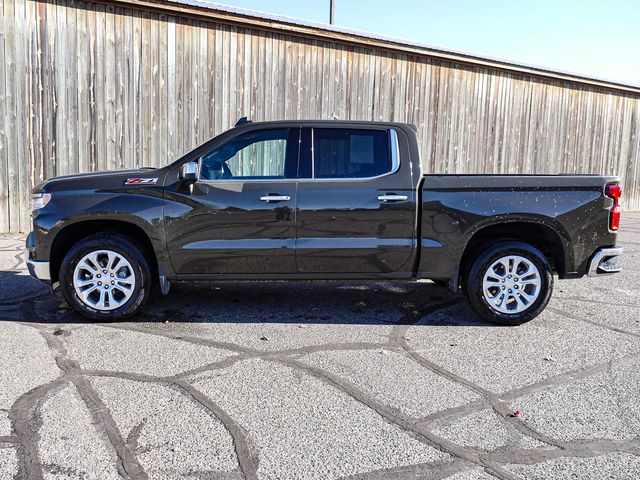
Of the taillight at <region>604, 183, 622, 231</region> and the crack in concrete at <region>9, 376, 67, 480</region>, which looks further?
the taillight at <region>604, 183, 622, 231</region>

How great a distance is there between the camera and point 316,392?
12.0ft

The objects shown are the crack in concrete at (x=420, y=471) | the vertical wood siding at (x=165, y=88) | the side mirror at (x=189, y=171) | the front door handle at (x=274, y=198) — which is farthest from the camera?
the vertical wood siding at (x=165, y=88)

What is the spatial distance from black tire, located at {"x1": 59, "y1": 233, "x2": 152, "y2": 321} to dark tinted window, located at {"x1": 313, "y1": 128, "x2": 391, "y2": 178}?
181cm

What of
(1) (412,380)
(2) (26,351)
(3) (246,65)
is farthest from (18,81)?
(1) (412,380)

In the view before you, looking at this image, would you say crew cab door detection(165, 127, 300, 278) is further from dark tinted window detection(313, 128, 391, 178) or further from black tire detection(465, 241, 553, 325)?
black tire detection(465, 241, 553, 325)

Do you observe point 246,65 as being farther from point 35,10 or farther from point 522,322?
point 522,322

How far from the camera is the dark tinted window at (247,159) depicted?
5.21m

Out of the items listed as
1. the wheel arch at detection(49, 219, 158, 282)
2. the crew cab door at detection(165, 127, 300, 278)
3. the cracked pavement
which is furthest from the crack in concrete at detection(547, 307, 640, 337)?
the wheel arch at detection(49, 219, 158, 282)

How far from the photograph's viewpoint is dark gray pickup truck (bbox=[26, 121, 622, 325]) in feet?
16.8

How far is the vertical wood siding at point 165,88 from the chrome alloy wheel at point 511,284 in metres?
6.95

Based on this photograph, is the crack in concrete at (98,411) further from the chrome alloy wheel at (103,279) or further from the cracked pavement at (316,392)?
the chrome alloy wheel at (103,279)

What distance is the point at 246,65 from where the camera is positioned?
10.8 metres

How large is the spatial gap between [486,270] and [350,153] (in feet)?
5.44

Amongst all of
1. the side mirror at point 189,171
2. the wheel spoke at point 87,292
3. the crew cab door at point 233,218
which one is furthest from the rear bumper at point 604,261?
the wheel spoke at point 87,292
